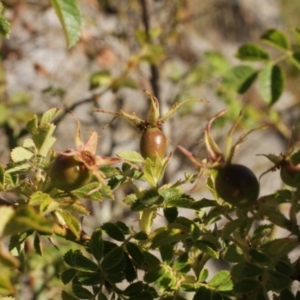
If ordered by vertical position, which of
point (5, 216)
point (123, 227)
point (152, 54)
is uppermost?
point (5, 216)

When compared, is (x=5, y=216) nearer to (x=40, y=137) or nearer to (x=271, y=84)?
(x=40, y=137)

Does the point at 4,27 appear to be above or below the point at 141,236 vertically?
above

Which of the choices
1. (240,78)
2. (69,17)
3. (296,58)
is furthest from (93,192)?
(240,78)

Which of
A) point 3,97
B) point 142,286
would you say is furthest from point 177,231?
point 3,97

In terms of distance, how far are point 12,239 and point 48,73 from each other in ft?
10.8

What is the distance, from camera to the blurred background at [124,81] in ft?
7.54

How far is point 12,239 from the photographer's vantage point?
2.60 feet

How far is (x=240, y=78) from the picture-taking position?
1.88m

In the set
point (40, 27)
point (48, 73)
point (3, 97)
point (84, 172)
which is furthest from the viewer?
point (40, 27)

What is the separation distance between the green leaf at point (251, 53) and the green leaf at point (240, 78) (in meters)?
0.09

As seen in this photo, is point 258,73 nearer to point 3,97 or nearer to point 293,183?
point 293,183

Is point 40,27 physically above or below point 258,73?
below

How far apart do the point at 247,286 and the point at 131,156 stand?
25 centimetres

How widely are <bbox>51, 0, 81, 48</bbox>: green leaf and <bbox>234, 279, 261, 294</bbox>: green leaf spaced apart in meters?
0.42
